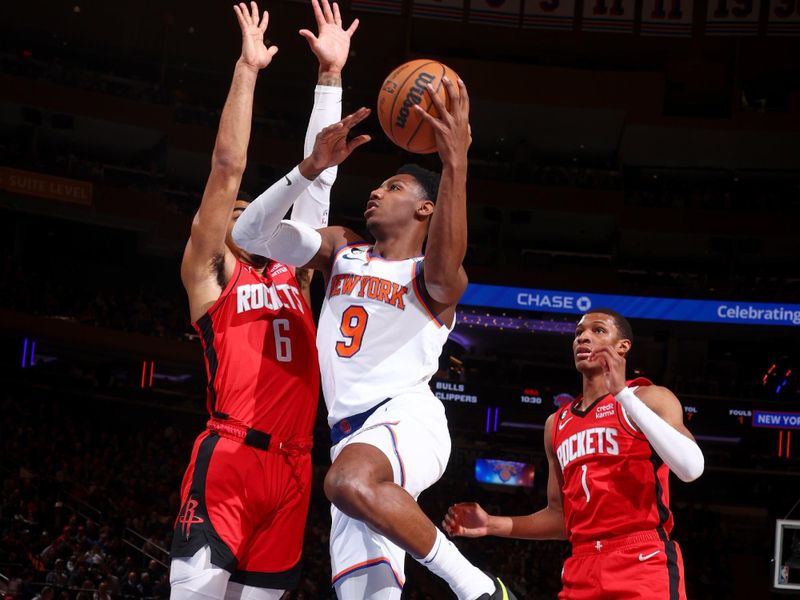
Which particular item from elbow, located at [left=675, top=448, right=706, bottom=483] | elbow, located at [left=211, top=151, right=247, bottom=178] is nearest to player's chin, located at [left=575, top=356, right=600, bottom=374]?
elbow, located at [left=675, top=448, right=706, bottom=483]

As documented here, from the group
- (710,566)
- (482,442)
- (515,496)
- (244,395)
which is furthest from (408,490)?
(482,442)

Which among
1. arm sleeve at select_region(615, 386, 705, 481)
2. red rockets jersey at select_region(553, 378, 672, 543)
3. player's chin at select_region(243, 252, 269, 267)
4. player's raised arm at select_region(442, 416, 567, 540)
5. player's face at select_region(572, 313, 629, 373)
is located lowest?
player's raised arm at select_region(442, 416, 567, 540)

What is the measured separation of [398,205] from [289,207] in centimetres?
62

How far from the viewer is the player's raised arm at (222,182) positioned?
16.2 ft

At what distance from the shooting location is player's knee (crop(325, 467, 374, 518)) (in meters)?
3.95

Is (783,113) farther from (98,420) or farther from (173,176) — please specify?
(98,420)

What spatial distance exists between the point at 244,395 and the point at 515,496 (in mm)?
20301

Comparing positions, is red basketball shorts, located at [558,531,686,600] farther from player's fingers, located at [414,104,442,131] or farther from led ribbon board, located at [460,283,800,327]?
led ribbon board, located at [460,283,800,327]

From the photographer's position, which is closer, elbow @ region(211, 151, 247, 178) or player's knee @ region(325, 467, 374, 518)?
player's knee @ region(325, 467, 374, 518)

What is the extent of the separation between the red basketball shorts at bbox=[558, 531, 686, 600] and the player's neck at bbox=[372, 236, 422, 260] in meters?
2.03

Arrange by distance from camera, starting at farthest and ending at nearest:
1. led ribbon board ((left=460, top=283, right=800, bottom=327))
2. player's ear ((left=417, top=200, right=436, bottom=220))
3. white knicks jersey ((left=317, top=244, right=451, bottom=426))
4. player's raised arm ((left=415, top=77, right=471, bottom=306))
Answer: led ribbon board ((left=460, top=283, right=800, bottom=327)) → player's ear ((left=417, top=200, right=436, bottom=220)) → white knicks jersey ((left=317, top=244, right=451, bottom=426)) → player's raised arm ((left=415, top=77, right=471, bottom=306))

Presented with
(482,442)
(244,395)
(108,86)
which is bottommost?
(482,442)

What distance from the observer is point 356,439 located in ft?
14.0

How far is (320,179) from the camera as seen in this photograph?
18.1 ft
